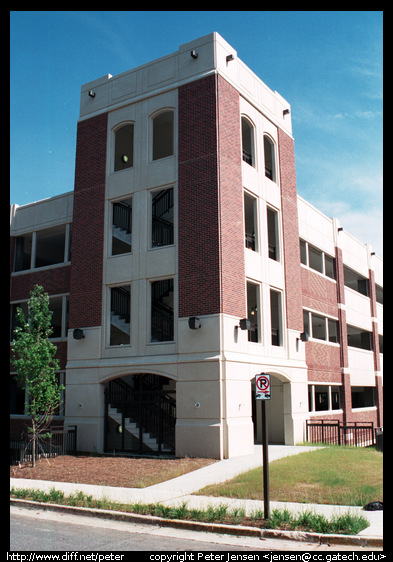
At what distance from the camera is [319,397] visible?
28438 millimetres

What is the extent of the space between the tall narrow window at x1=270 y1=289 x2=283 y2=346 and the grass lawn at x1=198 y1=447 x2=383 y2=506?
6.93 m

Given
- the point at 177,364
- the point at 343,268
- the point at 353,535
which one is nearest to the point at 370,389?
the point at 343,268

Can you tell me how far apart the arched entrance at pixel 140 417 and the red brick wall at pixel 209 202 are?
3.60m

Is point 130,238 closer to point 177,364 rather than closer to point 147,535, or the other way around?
point 177,364

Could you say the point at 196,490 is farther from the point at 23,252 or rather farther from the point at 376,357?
the point at 376,357

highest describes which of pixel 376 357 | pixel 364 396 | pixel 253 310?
pixel 253 310

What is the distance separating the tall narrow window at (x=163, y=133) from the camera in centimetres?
Answer: 2375

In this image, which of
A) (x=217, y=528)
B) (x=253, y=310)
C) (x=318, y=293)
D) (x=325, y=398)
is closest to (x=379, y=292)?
(x=318, y=293)

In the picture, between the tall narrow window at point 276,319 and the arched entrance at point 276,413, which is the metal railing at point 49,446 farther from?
the tall narrow window at point 276,319

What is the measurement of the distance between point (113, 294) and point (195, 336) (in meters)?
4.85

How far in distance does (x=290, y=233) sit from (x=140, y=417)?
1109cm

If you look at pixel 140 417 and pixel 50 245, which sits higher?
pixel 50 245

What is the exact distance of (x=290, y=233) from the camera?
25188 millimetres

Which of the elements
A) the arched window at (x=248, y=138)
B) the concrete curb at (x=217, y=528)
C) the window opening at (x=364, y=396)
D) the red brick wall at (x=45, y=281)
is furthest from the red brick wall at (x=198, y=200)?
the window opening at (x=364, y=396)
